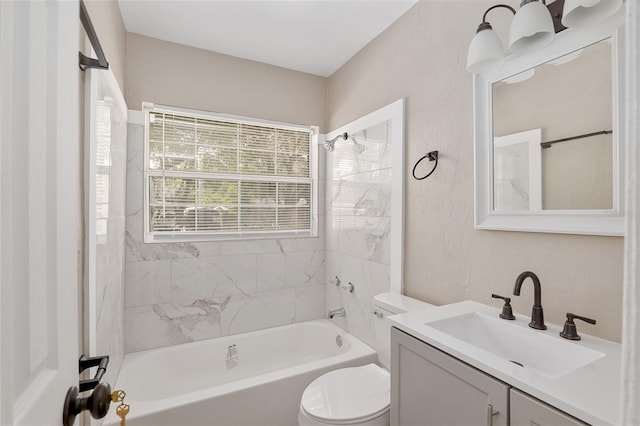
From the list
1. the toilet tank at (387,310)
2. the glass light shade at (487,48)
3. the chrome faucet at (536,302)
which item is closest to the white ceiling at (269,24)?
the glass light shade at (487,48)

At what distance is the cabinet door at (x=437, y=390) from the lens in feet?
2.89

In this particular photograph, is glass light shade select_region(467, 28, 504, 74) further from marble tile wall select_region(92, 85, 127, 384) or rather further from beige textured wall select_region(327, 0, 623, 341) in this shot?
marble tile wall select_region(92, 85, 127, 384)

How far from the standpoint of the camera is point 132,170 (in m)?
2.24

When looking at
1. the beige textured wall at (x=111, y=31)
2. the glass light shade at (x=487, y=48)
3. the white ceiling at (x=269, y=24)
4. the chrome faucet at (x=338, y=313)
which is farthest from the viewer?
the chrome faucet at (x=338, y=313)

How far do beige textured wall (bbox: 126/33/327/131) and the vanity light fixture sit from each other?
5.80 feet

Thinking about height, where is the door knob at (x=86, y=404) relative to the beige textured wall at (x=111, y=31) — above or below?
below

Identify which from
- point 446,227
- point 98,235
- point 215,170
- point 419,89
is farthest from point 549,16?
point 215,170

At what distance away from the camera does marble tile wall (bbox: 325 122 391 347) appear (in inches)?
84.3

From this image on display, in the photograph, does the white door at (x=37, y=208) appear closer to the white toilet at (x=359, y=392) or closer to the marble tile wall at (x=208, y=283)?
the white toilet at (x=359, y=392)

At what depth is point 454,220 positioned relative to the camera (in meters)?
1.62

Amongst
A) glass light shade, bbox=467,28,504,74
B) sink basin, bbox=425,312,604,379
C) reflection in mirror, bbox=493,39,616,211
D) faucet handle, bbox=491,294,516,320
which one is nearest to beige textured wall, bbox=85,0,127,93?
glass light shade, bbox=467,28,504,74

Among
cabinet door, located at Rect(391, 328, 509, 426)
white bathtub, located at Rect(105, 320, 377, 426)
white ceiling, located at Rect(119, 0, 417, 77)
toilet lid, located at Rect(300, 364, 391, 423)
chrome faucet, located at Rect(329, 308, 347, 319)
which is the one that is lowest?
white bathtub, located at Rect(105, 320, 377, 426)

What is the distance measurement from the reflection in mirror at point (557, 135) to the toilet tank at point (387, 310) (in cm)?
70

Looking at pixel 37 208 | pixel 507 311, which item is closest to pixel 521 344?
pixel 507 311
